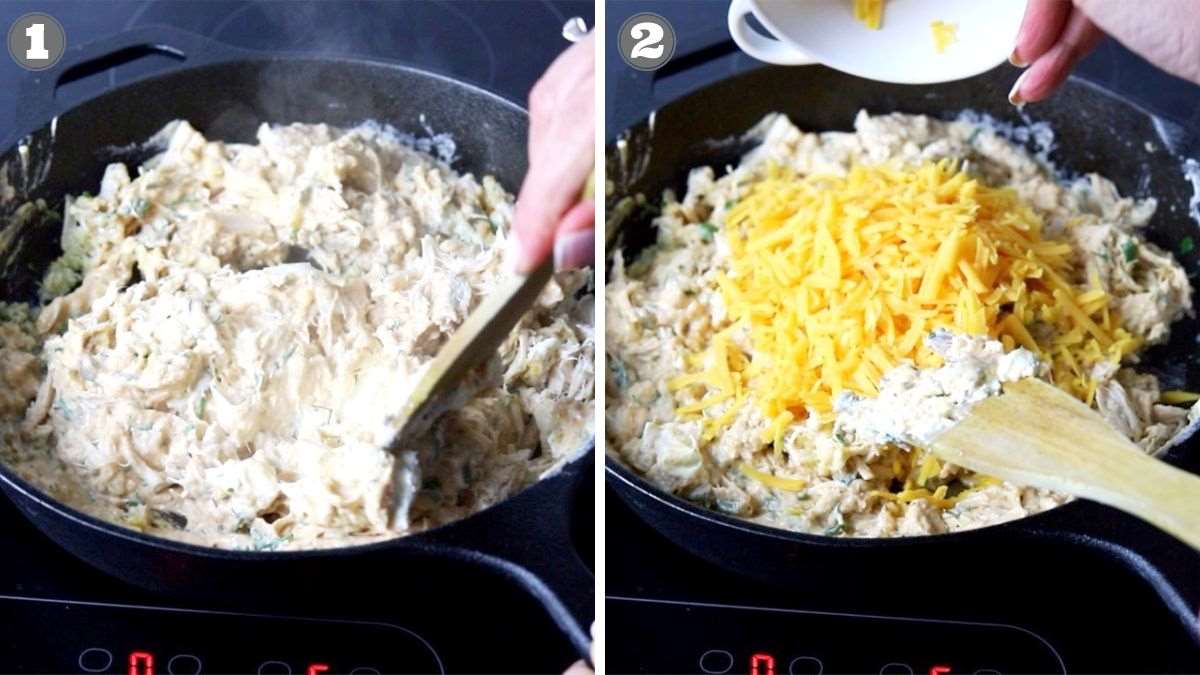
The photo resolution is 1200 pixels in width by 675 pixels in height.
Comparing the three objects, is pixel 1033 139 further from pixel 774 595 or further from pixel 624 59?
pixel 774 595

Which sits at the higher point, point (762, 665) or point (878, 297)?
point (878, 297)

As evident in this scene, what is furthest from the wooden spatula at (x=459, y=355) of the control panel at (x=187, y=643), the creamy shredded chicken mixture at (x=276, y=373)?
the control panel at (x=187, y=643)

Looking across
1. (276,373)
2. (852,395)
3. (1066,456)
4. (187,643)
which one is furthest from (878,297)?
(187,643)

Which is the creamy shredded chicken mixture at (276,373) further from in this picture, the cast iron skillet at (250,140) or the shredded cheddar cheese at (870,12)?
the shredded cheddar cheese at (870,12)

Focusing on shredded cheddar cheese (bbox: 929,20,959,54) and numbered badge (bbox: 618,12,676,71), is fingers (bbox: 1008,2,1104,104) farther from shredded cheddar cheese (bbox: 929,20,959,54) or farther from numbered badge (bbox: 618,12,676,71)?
numbered badge (bbox: 618,12,676,71)

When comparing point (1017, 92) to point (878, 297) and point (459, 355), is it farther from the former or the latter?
point (459, 355)

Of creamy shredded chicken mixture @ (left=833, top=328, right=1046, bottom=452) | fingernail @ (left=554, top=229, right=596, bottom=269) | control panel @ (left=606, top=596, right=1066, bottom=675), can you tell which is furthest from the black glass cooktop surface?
fingernail @ (left=554, top=229, right=596, bottom=269)

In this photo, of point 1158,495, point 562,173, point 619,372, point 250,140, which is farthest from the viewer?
point 250,140
